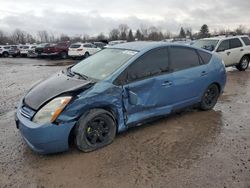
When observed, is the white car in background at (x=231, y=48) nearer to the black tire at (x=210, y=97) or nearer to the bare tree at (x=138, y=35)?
the black tire at (x=210, y=97)

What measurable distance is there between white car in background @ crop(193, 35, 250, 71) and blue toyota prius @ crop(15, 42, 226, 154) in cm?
639

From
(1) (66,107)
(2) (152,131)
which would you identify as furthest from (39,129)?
(2) (152,131)

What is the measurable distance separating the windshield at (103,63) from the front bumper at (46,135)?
3.50 ft

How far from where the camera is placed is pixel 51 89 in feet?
13.1

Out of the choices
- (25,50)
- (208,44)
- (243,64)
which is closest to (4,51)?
Answer: (25,50)

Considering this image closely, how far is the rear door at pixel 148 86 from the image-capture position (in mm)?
4234

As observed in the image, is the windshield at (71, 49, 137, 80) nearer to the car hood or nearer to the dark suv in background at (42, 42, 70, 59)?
the car hood

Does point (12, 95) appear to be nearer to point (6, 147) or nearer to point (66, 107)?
point (6, 147)

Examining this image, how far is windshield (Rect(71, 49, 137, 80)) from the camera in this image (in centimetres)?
436

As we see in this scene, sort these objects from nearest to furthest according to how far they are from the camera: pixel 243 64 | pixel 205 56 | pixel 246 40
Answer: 1. pixel 205 56
2. pixel 243 64
3. pixel 246 40

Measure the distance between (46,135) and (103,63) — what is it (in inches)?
68.7

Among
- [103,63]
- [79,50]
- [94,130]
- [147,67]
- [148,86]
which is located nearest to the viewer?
[94,130]

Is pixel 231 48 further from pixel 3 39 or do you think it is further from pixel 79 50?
pixel 3 39

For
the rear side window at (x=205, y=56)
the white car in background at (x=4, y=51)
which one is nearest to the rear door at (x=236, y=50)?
the rear side window at (x=205, y=56)
